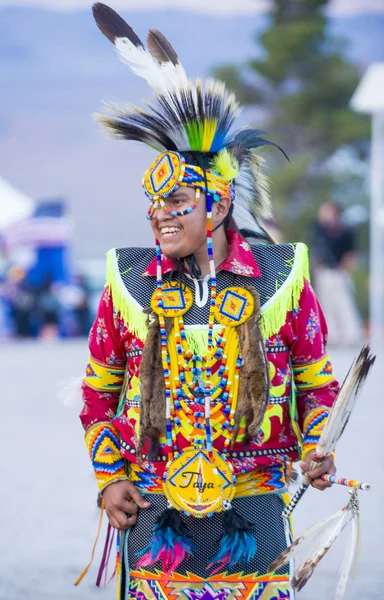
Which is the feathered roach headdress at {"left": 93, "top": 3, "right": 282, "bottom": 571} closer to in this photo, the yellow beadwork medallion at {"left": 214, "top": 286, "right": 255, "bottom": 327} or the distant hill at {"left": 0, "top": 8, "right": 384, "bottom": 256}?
the yellow beadwork medallion at {"left": 214, "top": 286, "right": 255, "bottom": 327}

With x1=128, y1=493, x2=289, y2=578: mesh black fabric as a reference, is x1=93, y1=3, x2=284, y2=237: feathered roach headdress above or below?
above

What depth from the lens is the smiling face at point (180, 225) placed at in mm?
2617

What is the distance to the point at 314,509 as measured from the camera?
18.5 ft

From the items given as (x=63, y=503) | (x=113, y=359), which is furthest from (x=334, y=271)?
(x=113, y=359)

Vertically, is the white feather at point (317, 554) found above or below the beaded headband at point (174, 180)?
below

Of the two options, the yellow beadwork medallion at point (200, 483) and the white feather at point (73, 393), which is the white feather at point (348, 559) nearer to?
the yellow beadwork medallion at point (200, 483)

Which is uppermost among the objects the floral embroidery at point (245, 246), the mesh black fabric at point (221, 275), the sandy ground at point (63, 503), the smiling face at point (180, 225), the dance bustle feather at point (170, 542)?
the smiling face at point (180, 225)

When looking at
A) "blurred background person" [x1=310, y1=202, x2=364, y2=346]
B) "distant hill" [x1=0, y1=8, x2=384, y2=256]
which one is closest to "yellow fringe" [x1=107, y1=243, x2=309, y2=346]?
"blurred background person" [x1=310, y1=202, x2=364, y2=346]


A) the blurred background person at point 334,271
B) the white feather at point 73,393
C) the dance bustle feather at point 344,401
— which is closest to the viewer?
the dance bustle feather at point 344,401

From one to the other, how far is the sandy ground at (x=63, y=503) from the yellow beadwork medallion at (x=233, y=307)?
2.90ft

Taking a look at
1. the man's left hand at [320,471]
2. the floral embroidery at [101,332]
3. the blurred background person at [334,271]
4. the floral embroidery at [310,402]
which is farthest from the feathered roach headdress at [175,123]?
the blurred background person at [334,271]

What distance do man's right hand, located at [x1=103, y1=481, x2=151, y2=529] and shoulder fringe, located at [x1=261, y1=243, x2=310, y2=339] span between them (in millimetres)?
530

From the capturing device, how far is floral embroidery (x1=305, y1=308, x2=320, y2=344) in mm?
2684

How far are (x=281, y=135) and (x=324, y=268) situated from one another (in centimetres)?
661
